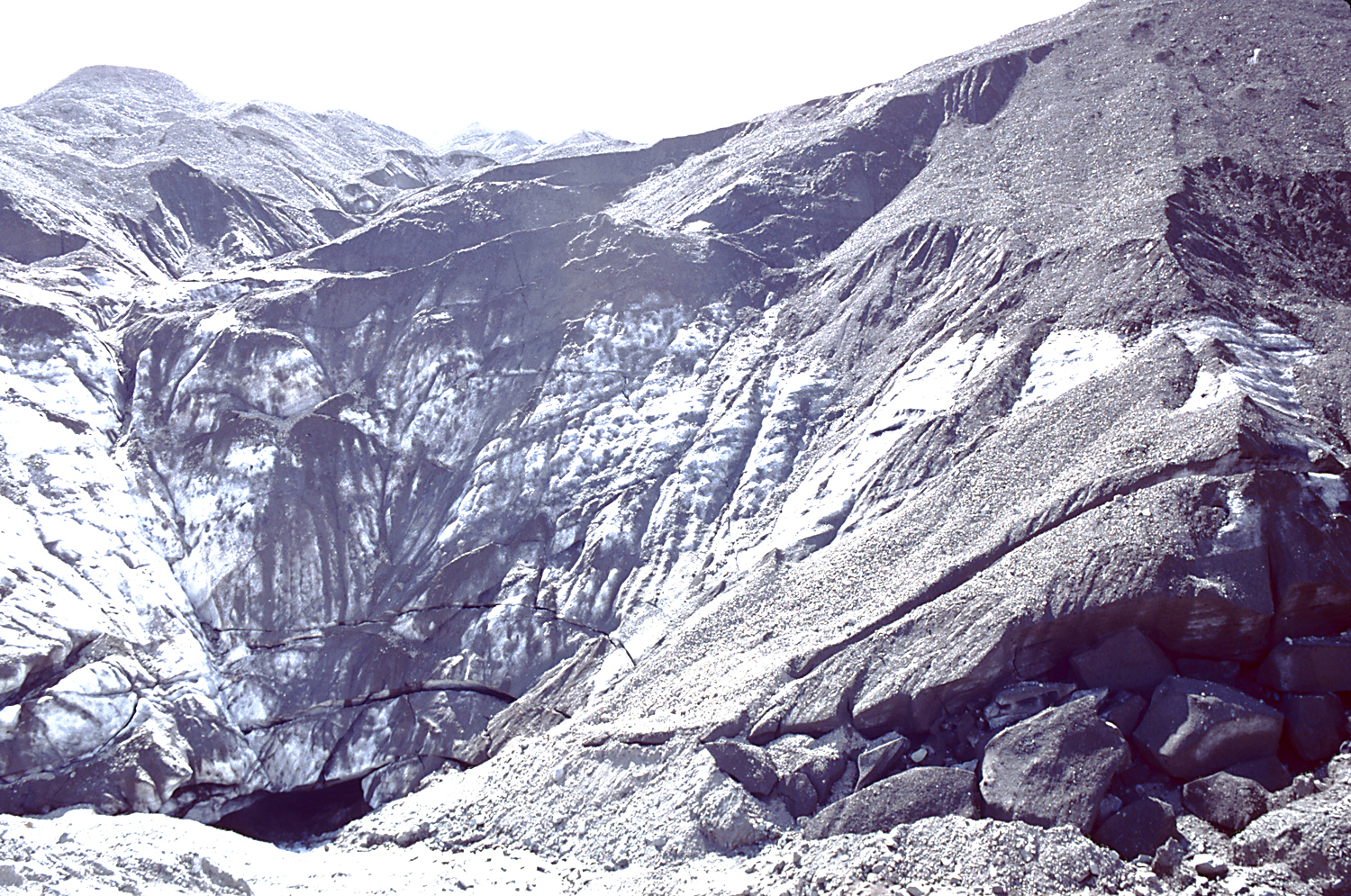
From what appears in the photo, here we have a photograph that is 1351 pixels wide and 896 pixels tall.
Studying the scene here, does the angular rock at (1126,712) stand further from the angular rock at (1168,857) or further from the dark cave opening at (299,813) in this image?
the dark cave opening at (299,813)

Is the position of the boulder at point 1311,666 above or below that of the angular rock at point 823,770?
above

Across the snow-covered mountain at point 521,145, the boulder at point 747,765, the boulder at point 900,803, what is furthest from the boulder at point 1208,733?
the snow-covered mountain at point 521,145

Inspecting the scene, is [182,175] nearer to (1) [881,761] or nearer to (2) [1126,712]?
(1) [881,761]

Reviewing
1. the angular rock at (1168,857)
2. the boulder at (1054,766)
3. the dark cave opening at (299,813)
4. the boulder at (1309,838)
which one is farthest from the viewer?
the dark cave opening at (299,813)

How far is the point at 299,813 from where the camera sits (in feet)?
56.5

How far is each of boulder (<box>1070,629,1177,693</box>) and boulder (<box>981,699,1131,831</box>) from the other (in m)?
0.53

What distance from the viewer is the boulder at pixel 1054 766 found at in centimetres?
993

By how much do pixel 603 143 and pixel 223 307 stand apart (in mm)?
23314

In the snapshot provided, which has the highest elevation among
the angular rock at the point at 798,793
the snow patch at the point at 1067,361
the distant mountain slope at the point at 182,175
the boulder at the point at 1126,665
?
the distant mountain slope at the point at 182,175

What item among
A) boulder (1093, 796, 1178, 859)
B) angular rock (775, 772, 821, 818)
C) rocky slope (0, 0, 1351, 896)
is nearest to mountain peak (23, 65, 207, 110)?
rocky slope (0, 0, 1351, 896)

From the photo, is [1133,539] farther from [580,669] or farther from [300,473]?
→ [300,473]

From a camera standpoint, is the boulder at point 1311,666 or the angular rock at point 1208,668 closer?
the boulder at point 1311,666

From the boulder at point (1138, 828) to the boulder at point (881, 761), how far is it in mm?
2394

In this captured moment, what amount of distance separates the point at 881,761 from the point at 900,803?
64 centimetres
